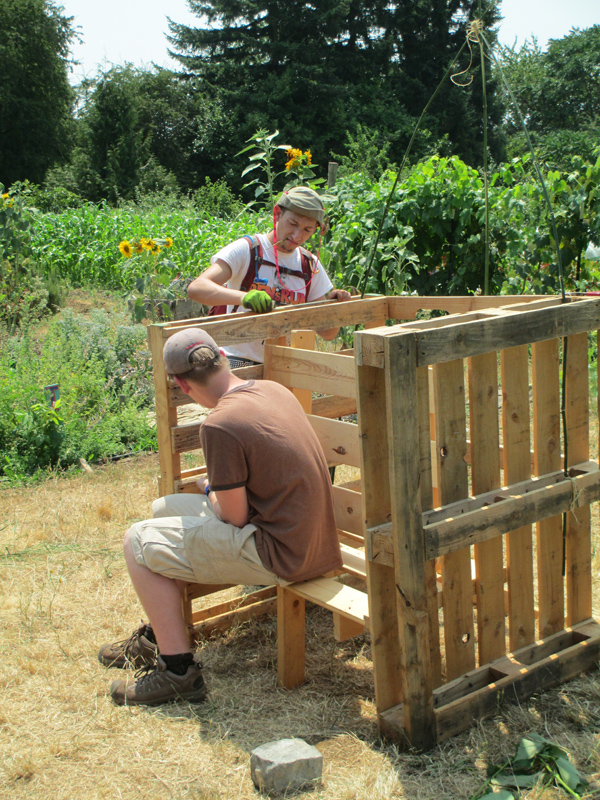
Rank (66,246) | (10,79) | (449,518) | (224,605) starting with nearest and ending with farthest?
(449,518), (224,605), (66,246), (10,79)

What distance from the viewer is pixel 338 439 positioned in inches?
112

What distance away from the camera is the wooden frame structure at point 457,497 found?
217 centimetres

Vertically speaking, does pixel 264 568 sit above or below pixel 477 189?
below

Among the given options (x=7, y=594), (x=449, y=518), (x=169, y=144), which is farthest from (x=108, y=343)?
(x=169, y=144)

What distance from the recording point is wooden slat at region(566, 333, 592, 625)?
8.61 ft

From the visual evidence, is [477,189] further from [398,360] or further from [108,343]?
[398,360]

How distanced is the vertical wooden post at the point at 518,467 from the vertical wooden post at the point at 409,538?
456mm

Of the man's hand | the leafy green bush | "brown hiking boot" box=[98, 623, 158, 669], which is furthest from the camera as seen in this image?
the leafy green bush

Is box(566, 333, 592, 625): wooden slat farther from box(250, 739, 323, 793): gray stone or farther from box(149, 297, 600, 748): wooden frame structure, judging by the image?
box(250, 739, 323, 793): gray stone

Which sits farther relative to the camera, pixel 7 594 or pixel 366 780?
pixel 7 594

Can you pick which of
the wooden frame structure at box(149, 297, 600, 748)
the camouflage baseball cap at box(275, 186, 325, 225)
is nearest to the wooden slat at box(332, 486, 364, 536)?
the wooden frame structure at box(149, 297, 600, 748)

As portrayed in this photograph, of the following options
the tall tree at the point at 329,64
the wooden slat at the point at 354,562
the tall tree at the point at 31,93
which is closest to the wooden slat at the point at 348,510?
the wooden slat at the point at 354,562

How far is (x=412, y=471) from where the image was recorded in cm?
214

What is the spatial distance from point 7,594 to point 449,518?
7.61 ft
